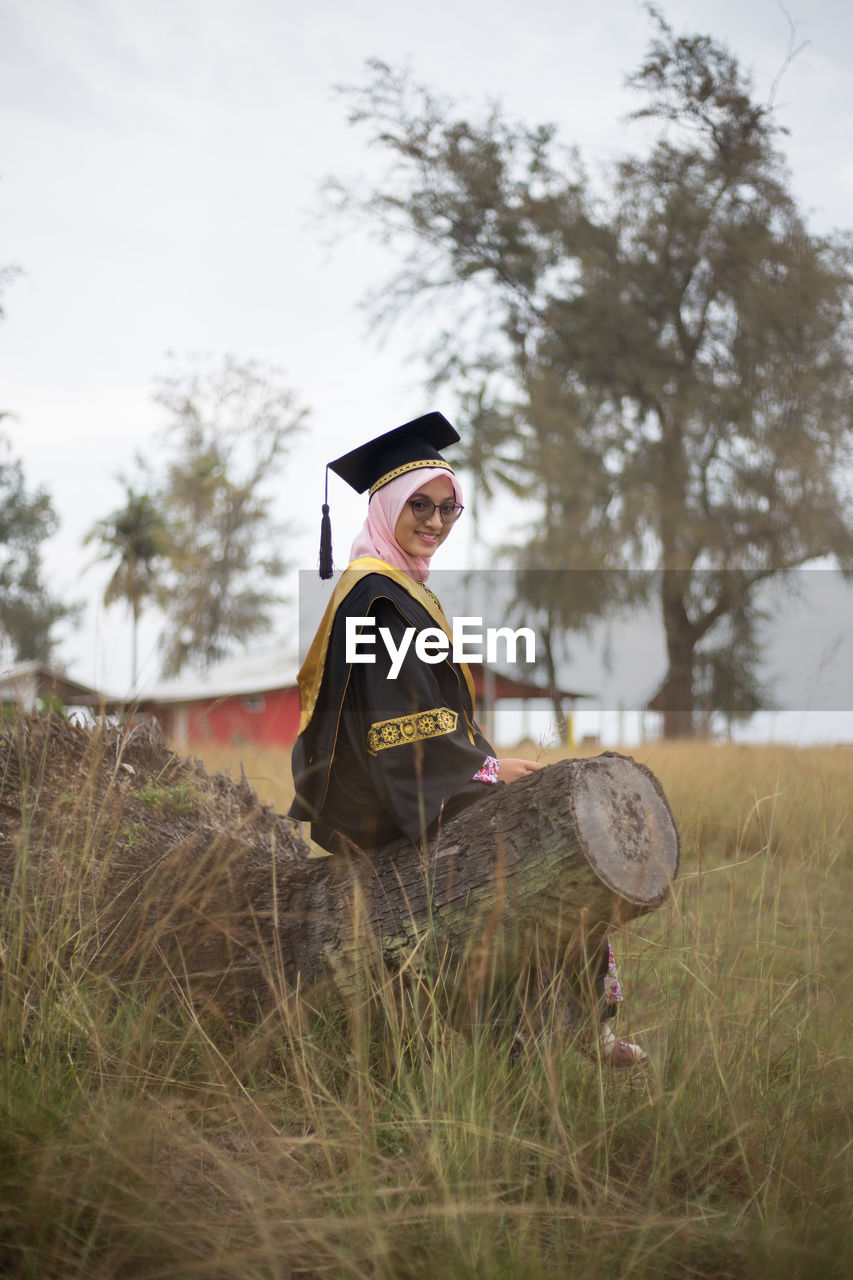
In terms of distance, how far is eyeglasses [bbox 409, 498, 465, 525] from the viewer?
3180mm

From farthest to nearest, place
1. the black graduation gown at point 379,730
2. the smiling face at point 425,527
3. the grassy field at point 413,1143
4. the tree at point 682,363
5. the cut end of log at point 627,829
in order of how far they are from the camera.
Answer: the tree at point 682,363 → the smiling face at point 425,527 → the black graduation gown at point 379,730 → the cut end of log at point 627,829 → the grassy field at point 413,1143

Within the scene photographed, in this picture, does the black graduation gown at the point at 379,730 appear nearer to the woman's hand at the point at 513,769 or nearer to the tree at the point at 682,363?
the woman's hand at the point at 513,769

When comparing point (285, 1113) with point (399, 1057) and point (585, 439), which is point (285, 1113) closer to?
point (399, 1057)

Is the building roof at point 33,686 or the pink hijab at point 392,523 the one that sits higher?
the pink hijab at point 392,523

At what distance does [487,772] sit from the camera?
2742mm

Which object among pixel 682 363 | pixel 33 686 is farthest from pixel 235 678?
pixel 33 686

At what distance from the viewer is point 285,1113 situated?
2205mm

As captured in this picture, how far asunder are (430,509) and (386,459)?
25 centimetres

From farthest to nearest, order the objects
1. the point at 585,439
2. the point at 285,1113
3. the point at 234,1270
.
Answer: the point at 585,439, the point at 285,1113, the point at 234,1270

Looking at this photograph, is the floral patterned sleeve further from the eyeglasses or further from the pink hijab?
the eyeglasses

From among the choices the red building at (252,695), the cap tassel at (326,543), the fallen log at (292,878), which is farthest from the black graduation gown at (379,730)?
the red building at (252,695)

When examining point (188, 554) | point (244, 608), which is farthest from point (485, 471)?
point (244, 608)

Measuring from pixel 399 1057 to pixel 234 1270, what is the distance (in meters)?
0.57

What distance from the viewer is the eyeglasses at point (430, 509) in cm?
318
